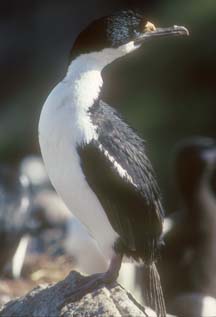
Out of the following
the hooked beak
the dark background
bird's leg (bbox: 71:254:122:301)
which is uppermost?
the dark background

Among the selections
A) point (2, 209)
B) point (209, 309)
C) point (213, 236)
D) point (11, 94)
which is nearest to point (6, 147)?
point (11, 94)

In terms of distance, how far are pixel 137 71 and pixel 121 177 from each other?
18.8ft

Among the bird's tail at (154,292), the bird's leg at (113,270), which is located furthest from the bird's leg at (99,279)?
the bird's tail at (154,292)

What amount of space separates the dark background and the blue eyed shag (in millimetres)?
5037

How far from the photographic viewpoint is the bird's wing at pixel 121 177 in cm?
385

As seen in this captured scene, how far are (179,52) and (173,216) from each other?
202cm

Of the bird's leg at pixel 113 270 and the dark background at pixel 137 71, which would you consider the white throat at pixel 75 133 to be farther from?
the dark background at pixel 137 71

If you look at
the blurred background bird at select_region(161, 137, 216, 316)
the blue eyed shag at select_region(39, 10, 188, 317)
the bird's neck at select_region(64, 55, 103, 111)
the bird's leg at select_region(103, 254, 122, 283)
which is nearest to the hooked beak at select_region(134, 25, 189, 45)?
the blue eyed shag at select_region(39, 10, 188, 317)

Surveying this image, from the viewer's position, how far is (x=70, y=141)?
3.77 m

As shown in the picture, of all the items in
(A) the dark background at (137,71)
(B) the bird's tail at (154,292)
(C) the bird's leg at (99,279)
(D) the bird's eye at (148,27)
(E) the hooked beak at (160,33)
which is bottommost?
(B) the bird's tail at (154,292)

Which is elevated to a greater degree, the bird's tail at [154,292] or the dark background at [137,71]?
the dark background at [137,71]

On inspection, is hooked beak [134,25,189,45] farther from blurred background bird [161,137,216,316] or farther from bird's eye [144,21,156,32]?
blurred background bird [161,137,216,316]

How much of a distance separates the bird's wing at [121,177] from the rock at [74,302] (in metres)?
0.21

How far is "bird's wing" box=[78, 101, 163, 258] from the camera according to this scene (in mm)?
3850
